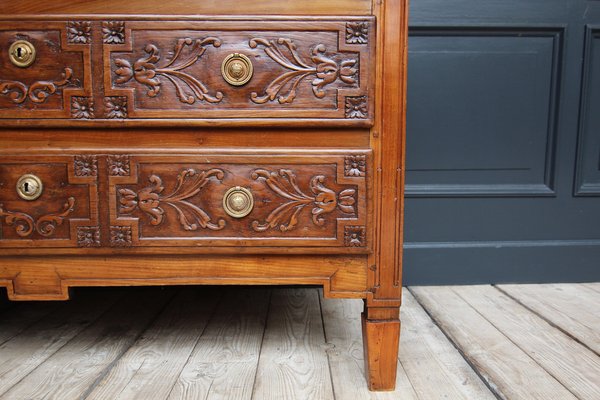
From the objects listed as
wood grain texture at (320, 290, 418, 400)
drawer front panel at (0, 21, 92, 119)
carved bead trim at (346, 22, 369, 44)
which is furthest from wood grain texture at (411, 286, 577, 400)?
drawer front panel at (0, 21, 92, 119)

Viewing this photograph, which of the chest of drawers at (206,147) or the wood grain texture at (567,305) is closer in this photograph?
the chest of drawers at (206,147)

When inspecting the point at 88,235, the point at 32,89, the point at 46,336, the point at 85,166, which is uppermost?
the point at 32,89

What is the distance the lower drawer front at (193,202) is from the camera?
2.56 feet

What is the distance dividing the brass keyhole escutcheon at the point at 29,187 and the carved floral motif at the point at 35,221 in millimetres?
35

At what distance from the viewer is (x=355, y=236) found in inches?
31.2

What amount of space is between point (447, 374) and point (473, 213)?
66 cm

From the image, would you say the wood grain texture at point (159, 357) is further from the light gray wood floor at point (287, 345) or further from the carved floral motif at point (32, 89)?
the carved floral motif at point (32, 89)

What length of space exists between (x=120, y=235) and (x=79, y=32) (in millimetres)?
342

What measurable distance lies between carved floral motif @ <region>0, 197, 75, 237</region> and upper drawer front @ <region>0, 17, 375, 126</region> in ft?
0.53

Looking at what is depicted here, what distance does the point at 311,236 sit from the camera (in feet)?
2.60

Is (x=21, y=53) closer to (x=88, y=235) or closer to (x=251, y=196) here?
(x=88, y=235)

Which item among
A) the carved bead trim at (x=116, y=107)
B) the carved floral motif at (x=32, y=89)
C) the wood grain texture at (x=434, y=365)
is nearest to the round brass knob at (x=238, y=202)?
the carved bead trim at (x=116, y=107)

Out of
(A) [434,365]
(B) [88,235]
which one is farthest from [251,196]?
(A) [434,365]

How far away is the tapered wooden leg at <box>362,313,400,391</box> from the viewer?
2.66ft
